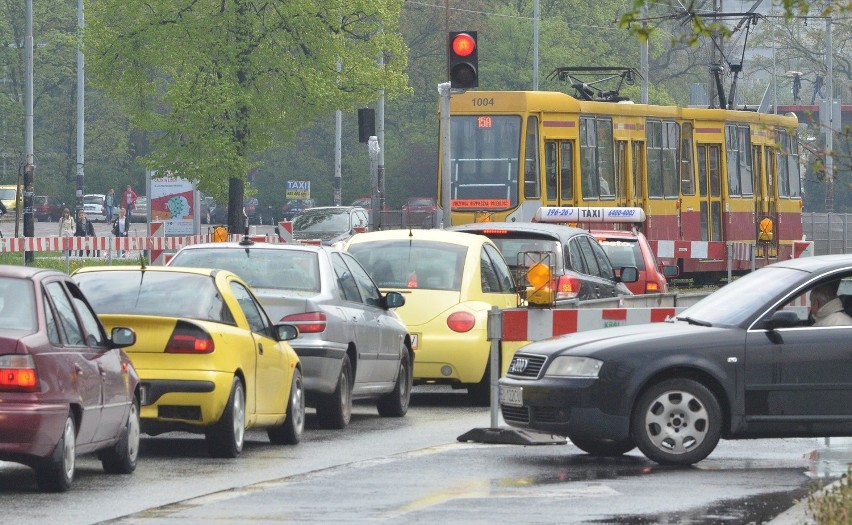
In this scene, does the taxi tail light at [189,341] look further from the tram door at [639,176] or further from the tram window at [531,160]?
the tram door at [639,176]

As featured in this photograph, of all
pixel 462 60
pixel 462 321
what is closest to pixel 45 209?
pixel 462 60

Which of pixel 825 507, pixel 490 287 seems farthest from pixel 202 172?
pixel 825 507

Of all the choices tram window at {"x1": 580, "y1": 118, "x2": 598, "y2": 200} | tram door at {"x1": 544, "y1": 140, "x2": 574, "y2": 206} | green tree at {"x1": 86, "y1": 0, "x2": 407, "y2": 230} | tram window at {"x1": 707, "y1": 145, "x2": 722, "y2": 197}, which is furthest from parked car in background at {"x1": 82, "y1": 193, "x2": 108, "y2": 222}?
tram door at {"x1": 544, "y1": 140, "x2": 574, "y2": 206}

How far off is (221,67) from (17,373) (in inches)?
1430

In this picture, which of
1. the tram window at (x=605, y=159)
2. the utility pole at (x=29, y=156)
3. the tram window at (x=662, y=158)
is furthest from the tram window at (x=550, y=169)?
the utility pole at (x=29, y=156)

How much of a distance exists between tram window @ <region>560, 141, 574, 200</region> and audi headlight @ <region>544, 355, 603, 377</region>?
22452 mm

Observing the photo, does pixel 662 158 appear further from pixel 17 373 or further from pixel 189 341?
pixel 17 373

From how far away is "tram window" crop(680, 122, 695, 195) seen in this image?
40344 millimetres

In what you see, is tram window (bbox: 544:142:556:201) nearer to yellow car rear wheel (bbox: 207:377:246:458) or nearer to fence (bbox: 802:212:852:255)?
yellow car rear wheel (bbox: 207:377:246:458)

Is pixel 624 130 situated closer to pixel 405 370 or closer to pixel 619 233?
pixel 619 233

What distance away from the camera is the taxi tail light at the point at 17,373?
10.8 metres

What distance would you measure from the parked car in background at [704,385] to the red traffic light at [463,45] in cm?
918

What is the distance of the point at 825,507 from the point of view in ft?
29.3

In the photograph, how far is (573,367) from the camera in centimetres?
1314
